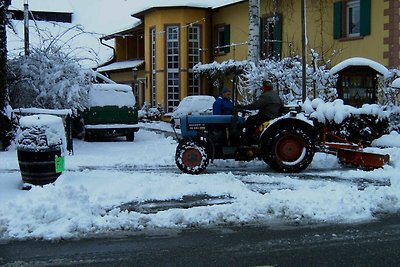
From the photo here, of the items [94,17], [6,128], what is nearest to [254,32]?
[6,128]

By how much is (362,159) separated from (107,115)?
962 cm

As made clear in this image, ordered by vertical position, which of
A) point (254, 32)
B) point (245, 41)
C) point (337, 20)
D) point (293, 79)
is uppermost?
point (337, 20)

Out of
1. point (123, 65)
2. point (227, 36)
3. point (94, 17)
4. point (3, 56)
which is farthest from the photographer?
point (94, 17)

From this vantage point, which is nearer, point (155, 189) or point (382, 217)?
point (382, 217)

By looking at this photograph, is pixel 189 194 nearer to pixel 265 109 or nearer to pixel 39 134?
pixel 39 134

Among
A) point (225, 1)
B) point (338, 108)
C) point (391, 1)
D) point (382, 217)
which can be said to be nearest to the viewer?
point (382, 217)

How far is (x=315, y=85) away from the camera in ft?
57.5

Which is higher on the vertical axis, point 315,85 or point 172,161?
point 315,85

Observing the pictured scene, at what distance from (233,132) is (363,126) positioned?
5533mm

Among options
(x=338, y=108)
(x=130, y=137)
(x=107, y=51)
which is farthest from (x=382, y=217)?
(x=107, y=51)

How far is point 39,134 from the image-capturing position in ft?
29.1

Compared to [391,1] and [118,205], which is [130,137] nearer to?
[391,1]

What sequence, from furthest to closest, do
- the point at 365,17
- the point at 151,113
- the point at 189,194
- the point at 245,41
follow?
the point at 151,113 → the point at 245,41 → the point at 365,17 → the point at 189,194

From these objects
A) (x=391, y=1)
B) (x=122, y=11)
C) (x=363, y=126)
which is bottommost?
(x=363, y=126)
